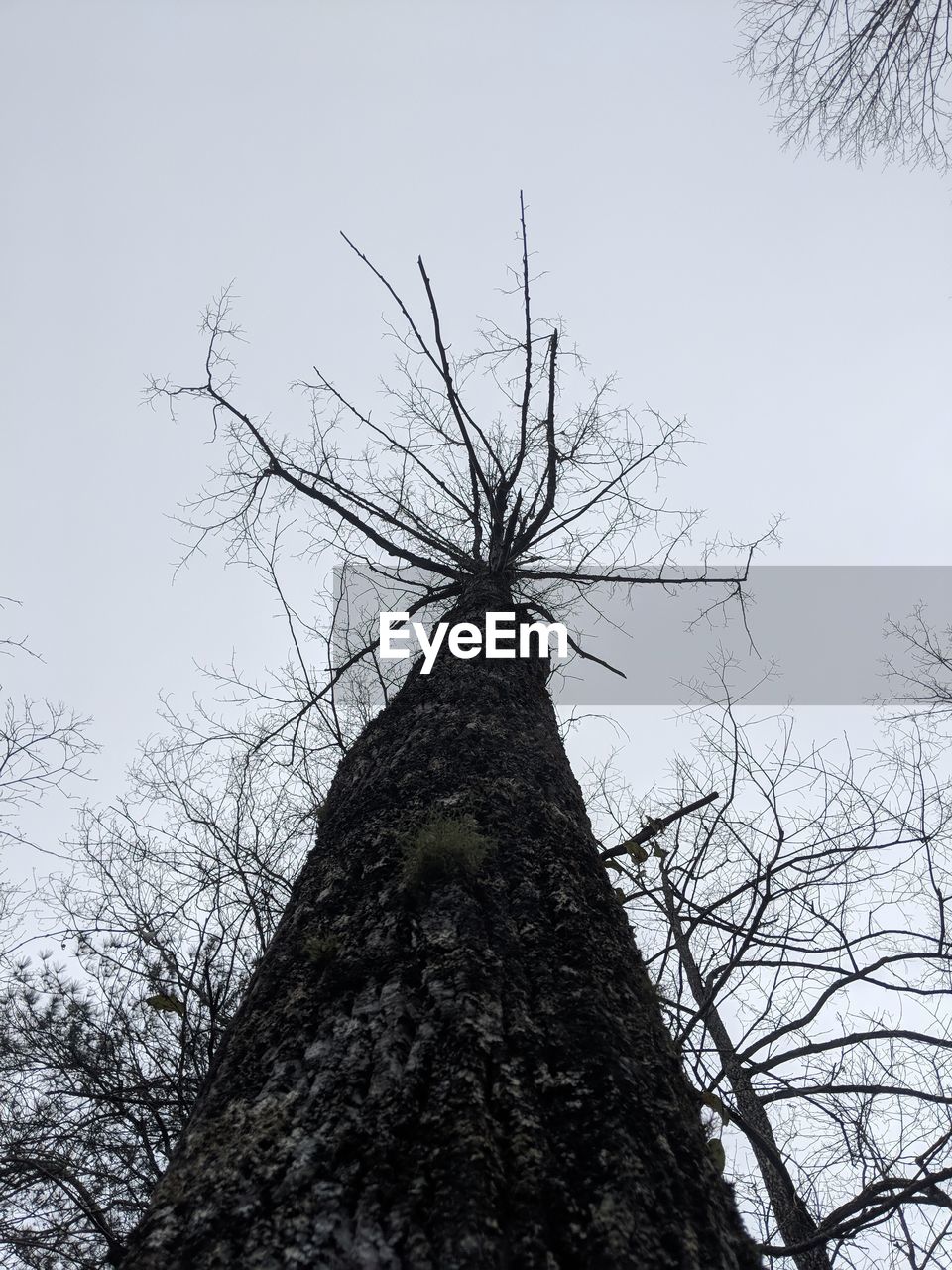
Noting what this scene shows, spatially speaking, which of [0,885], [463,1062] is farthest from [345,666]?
[463,1062]

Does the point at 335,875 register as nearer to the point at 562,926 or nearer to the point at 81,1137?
the point at 562,926

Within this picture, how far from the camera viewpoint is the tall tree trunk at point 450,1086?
907 mm

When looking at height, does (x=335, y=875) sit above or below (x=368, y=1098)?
above

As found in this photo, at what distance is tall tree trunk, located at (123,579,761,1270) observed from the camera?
2.97 feet

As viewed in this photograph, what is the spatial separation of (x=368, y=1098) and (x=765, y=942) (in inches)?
82.5

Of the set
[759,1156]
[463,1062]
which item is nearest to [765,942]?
[759,1156]


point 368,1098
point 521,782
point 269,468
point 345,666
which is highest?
point 269,468

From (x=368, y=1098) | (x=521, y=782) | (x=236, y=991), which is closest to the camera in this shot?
(x=368, y=1098)

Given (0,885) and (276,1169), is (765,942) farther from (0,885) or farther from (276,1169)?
(0,885)

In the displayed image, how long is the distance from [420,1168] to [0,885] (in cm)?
499

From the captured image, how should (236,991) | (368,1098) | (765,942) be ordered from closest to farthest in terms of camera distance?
(368,1098) < (765,942) < (236,991)

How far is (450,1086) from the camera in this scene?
3.54ft

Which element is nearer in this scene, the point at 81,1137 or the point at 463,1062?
the point at 463,1062

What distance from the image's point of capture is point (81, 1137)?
315cm
